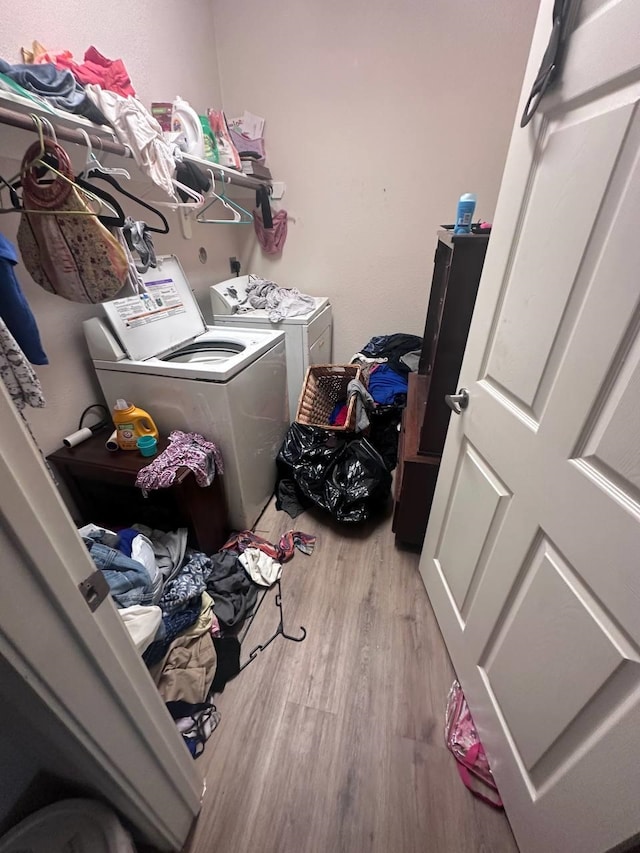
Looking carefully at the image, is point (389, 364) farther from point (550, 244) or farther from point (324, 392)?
point (550, 244)

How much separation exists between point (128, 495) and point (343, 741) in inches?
47.9

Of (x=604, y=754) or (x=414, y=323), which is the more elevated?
(x=414, y=323)

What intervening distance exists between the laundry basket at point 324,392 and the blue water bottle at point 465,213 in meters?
1.09

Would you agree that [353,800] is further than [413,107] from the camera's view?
No

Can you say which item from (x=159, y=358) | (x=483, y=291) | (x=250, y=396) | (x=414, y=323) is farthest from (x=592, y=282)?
(x=414, y=323)

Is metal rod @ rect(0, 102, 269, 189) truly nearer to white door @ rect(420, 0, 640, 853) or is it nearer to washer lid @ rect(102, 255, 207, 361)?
washer lid @ rect(102, 255, 207, 361)

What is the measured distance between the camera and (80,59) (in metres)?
1.38

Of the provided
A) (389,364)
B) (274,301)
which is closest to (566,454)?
(389,364)

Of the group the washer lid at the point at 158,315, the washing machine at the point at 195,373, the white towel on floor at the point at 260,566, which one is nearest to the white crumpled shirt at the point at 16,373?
the washing machine at the point at 195,373

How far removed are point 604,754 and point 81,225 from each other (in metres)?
1.62

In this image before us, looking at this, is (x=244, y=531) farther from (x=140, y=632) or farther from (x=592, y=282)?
(x=592, y=282)

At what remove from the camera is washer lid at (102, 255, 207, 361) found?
151 cm

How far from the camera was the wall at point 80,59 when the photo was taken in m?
1.21

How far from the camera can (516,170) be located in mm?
852
